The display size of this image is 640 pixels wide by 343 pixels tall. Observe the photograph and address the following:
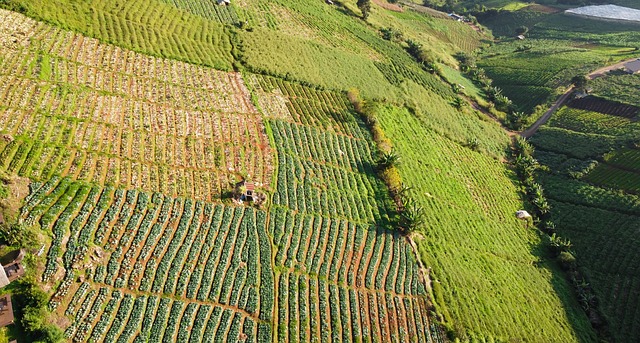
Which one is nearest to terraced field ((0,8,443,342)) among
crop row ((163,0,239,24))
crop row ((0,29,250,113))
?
crop row ((0,29,250,113))

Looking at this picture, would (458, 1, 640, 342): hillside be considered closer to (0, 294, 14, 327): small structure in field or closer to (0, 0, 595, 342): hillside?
(0, 0, 595, 342): hillside

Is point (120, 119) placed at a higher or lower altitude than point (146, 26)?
lower

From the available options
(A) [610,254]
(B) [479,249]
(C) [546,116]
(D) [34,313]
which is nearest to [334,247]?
(B) [479,249]

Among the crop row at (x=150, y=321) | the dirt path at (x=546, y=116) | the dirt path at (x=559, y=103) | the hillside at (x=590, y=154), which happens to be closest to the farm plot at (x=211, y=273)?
the crop row at (x=150, y=321)

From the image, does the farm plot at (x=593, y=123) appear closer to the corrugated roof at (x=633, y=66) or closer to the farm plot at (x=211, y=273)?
the corrugated roof at (x=633, y=66)

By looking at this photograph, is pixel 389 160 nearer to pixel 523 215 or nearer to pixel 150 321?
pixel 523 215
